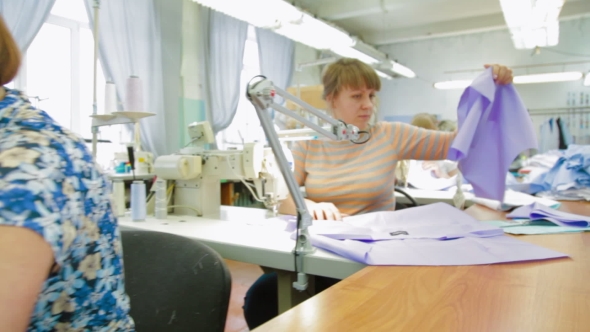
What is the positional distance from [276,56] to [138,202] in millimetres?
5144

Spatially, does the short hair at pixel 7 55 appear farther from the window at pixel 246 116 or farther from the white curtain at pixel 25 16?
the window at pixel 246 116

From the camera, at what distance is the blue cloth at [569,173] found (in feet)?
7.73

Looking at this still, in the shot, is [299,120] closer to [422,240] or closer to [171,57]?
[422,240]

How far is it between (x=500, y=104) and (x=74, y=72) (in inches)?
151

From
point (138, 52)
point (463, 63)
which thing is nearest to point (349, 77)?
point (138, 52)

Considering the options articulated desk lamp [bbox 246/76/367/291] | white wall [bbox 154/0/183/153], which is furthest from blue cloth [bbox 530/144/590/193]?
white wall [bbox 154/0/183/153]

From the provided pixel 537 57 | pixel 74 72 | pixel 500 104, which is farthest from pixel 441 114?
pixel 500 104

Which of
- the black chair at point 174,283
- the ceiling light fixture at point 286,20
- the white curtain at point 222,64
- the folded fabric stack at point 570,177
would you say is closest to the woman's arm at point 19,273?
the black chair at point 174,283

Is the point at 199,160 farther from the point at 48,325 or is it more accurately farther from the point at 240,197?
the point at 240,197

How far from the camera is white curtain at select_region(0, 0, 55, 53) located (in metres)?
3.27

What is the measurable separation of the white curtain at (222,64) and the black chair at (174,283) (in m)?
4.53

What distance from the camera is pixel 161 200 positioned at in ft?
6.27

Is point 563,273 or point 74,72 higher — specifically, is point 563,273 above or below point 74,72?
below

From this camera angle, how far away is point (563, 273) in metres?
0.95
